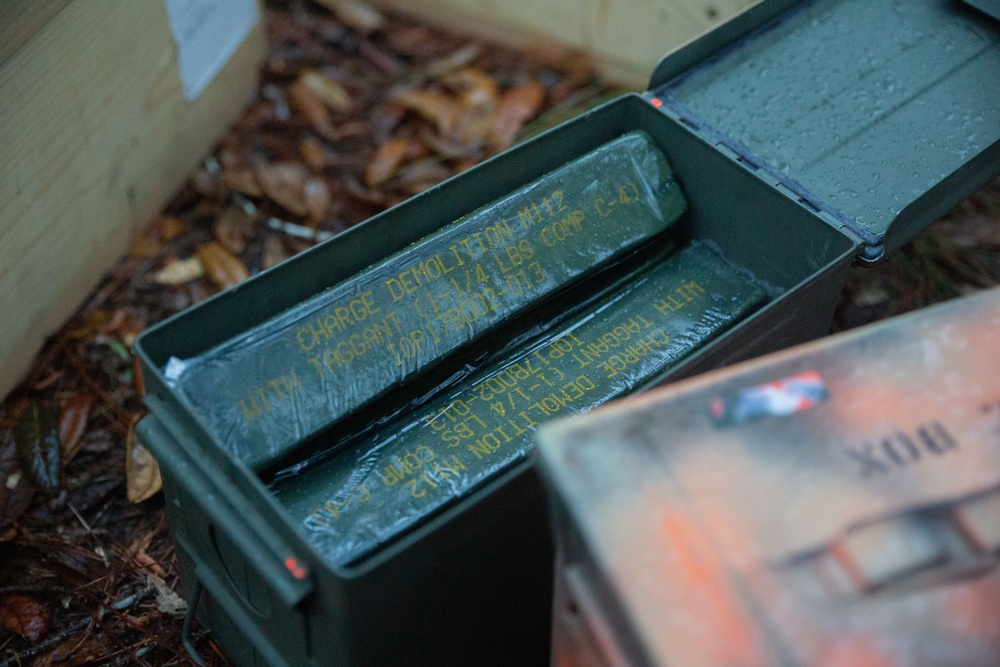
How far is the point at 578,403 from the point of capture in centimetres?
152

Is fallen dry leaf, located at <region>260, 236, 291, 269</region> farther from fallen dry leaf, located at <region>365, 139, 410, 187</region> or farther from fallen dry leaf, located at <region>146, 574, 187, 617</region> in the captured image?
fallen dry leaf, located at <region>146, 574, 187, 617</region>

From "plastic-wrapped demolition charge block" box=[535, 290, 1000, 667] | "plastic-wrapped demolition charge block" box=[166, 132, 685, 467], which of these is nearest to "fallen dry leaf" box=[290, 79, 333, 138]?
"plastic-wrapped demolition charge block" box=[166, 132, 685, 467]

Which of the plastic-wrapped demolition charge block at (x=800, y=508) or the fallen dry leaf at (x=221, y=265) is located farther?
the fallen dry leaf at (x=221, y=265)

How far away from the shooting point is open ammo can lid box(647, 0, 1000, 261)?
1693 mm

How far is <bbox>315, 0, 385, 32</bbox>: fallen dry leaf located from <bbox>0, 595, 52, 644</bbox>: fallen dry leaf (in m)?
1.88

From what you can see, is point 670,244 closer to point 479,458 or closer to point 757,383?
point 479,458

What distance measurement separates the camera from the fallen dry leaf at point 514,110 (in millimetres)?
2645

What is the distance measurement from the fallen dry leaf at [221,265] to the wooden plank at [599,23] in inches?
42.3

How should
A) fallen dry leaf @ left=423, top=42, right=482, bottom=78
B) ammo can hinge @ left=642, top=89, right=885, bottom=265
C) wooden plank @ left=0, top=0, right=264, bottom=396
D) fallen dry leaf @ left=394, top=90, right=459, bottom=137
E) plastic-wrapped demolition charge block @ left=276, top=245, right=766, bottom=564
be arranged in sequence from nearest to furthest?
1. plastic-wrapped demolition charge block @ left=276, top=245, right=766, bottom=564
2. ammo can hinge @ left=642, top=89, right=885, bottom=265
3. wooden plank @ left=0, top=0, right=264, bottom=396
4. fallen dry leaf @ left=394, top=90, right=459, bottom=137
5. fallen dry leaf @ left=423, top=42, right=482, bottom=78

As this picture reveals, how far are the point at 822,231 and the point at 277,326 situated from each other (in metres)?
0.87

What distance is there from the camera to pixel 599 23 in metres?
2.72

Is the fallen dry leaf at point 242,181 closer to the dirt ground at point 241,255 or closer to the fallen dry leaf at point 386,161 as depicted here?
the dirt ground at point 241,255

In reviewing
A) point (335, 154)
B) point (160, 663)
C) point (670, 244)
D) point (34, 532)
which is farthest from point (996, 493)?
point (335, 154)

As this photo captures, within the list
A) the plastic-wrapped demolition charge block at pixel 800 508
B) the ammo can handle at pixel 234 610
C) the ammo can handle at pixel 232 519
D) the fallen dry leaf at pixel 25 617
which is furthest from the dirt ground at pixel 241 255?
the plastic-wrapped demolition charge block at pixel 800 508
